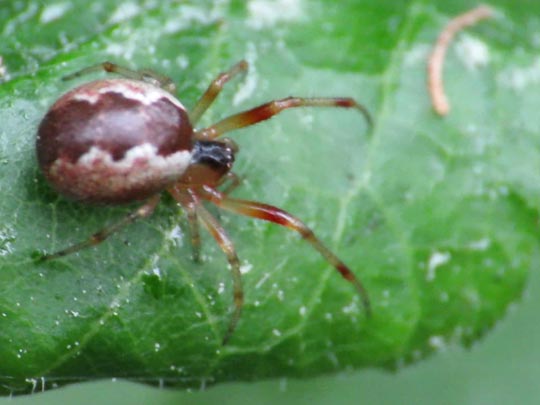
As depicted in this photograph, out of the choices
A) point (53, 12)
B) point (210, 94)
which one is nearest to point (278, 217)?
point (210, 94)

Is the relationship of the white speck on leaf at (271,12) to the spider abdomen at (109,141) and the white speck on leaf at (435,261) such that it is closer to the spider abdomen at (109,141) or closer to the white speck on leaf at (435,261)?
the spider abdomen at (109,141)

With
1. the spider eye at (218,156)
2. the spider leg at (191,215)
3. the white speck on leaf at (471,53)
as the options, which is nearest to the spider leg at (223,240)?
the spider leg at (191,215)

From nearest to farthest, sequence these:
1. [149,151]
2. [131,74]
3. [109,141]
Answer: [109,141] → [149,151] → [131,74]

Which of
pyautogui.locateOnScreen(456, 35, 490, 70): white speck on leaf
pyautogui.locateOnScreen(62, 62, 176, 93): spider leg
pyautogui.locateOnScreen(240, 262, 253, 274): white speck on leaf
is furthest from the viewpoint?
pyautogui.locateOnScreen(456, 35, 490, 70): white speck on leaf

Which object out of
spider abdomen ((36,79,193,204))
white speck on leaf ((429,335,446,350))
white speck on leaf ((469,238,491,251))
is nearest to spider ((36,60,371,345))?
spider abdomen ((36,79,193,204))

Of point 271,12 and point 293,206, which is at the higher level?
point 271,12

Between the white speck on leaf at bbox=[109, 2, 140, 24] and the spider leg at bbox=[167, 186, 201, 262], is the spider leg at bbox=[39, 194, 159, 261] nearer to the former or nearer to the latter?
the spider leg at bbox=[167, 186, 201, 262]

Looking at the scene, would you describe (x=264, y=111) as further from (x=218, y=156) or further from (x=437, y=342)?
(x=437, y=342)
